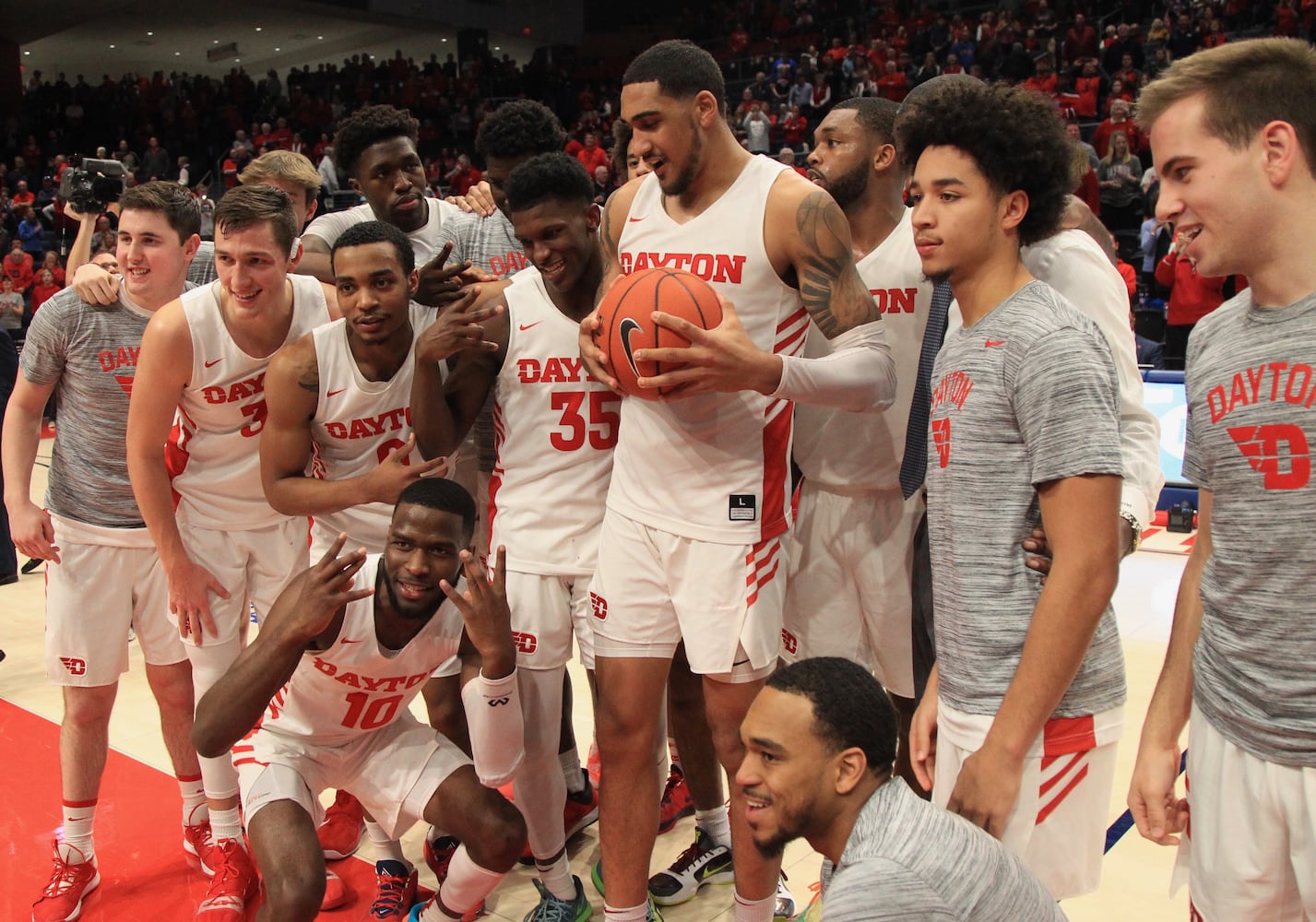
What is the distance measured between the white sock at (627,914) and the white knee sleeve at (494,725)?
0.47m

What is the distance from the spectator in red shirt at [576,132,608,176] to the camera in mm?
17594

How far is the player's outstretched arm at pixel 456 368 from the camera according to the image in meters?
3.15

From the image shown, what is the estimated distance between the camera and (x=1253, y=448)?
6.25 ft

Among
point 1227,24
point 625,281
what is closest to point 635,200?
point 625,281

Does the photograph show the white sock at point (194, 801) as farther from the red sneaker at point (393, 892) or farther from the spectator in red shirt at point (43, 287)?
the spectator in red shirt at point (43, 287)

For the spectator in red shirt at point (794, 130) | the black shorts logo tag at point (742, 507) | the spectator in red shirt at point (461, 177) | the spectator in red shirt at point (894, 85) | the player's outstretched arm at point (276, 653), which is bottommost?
the player's outstretched arm at point (276, 653)

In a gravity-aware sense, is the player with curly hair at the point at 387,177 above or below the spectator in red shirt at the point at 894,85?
below

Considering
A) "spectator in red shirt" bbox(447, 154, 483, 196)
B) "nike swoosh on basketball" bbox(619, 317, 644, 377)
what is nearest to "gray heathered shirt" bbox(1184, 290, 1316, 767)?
"nike swoosh on basketball" bbox(619, 317, 644, 377)

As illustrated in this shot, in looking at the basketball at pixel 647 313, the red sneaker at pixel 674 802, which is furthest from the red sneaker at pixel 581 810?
the basketball at pixel 647 313

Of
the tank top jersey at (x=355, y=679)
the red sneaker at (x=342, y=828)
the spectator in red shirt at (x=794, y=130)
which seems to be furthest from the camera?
the spectator in red shirt at (x=794, y=130)

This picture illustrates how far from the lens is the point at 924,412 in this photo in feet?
9.95

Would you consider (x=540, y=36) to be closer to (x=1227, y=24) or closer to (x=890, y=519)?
(x=1227, y=24)

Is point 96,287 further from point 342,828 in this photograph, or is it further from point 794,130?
point 794,130

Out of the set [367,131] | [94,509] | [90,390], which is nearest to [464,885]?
[94,509]
